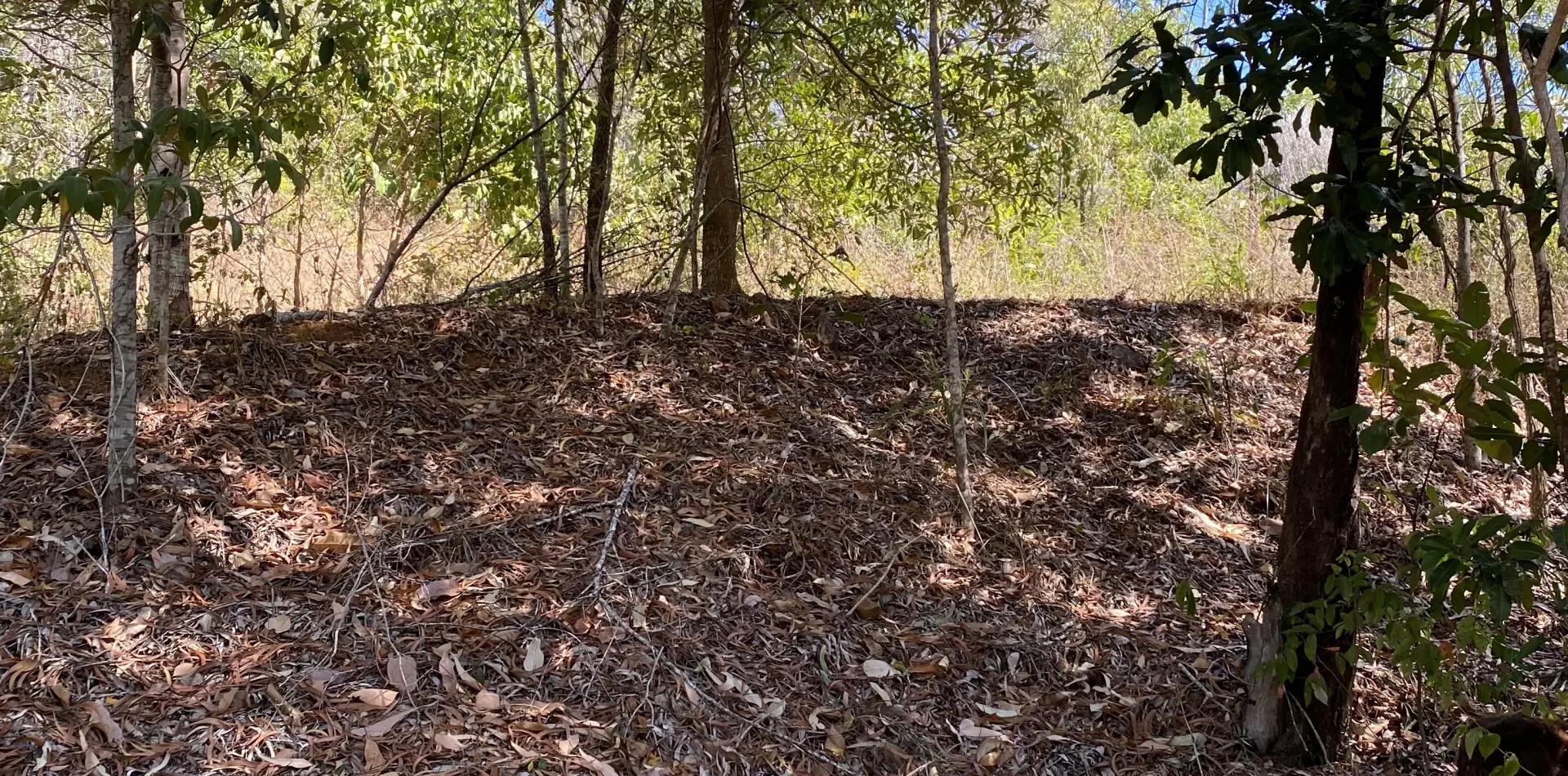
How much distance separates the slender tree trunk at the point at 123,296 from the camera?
9.54ft

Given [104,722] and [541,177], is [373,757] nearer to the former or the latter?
[104,722]

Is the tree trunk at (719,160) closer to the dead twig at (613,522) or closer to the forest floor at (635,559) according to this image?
the forest floor at (635,559)

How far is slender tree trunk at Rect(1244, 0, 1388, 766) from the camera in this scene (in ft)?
8.94

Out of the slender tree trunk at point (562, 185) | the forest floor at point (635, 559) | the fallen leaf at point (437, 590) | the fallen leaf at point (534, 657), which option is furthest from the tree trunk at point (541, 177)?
the fallen leaf at point (534, 657)

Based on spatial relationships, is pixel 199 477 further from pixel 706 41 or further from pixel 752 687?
pixel 706 41

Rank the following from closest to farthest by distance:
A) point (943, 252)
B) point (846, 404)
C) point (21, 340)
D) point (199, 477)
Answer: point (199, 477), point (943, 252), point (21, 340), point (846, 404)

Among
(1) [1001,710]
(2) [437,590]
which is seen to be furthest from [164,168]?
(1) [1001,710]

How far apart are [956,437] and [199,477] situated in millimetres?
2605

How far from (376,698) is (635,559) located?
945 mm

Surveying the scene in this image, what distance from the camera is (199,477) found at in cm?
344

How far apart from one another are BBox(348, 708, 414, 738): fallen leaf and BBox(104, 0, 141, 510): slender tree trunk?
3.93 feet

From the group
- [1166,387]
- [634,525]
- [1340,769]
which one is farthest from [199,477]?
[1166,387]

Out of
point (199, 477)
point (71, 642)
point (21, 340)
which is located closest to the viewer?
point (71, 642)

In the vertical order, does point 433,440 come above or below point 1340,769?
above
